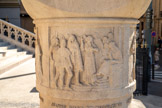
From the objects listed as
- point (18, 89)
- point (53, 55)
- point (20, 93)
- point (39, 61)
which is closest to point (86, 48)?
point (53, 55)

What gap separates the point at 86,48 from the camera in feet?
9.67

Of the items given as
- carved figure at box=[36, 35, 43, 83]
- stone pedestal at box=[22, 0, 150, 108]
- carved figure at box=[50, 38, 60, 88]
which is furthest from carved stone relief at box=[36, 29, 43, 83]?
carved figure at box=[50, 38, 60, 88]

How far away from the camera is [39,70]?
338 centimetres

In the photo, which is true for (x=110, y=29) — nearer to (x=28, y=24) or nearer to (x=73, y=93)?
(x=73, y=93)

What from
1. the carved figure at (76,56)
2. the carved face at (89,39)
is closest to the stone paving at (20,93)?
the carved figure at (76,56)

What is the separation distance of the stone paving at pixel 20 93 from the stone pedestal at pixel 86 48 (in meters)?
1.85

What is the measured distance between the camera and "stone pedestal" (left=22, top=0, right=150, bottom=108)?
113 inches

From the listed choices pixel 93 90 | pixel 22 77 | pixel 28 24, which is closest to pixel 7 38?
pixel 22 77

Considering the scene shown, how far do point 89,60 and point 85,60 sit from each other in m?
0.06

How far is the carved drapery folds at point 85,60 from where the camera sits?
295 centimetres

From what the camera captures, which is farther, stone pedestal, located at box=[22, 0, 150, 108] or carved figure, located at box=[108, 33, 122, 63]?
carved figure, located at box=[108, 33, 122, 63]

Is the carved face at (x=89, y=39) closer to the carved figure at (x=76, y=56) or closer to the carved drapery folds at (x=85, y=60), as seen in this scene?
the carved drapery folds at (x=85, y=60)

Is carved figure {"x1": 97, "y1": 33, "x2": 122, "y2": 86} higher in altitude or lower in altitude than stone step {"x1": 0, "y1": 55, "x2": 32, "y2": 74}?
higher

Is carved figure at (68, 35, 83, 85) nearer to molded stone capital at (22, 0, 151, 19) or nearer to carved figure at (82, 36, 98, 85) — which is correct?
carved figure at (82, 36, 98, 85)
